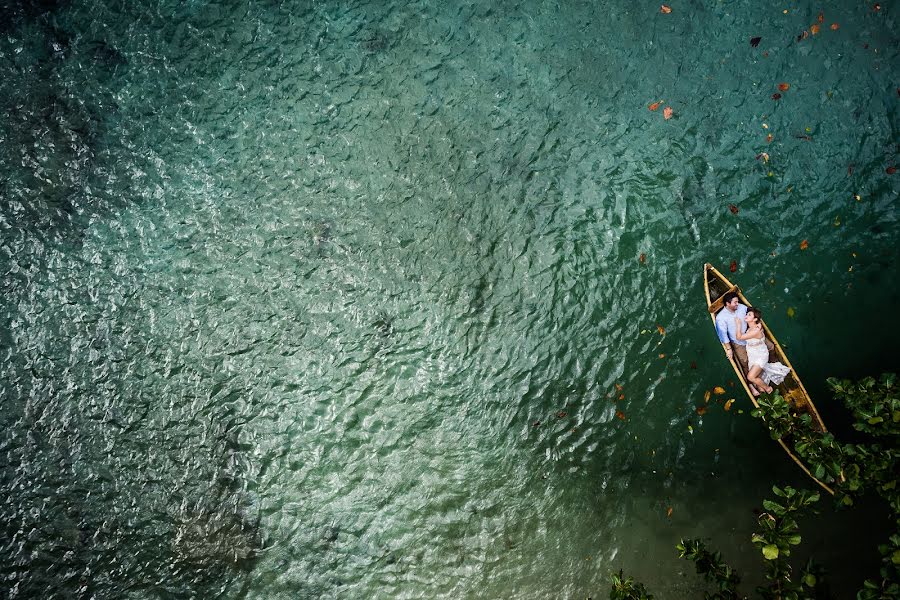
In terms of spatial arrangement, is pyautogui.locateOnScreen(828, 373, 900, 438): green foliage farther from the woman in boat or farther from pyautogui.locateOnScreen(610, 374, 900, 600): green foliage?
the woman in boat

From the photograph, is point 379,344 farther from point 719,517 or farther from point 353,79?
point 719,517

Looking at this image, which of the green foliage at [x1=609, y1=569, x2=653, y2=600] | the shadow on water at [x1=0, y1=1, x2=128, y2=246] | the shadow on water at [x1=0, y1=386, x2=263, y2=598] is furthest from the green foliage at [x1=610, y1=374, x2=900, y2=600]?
the shadow on water at [x1=0, y1=1, x2=128, y2=246]

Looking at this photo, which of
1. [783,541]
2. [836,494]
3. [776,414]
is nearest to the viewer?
[783,541]

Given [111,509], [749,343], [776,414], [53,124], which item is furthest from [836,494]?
[53,124]

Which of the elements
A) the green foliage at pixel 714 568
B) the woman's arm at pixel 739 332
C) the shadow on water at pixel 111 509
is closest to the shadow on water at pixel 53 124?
the shadow on water at pixel 111 509

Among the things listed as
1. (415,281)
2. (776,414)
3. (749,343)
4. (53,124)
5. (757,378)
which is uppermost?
(53,124)

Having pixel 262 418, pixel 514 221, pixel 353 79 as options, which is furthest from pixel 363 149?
pixel 262 418

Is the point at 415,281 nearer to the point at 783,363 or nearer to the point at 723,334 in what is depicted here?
the point at 723,334
